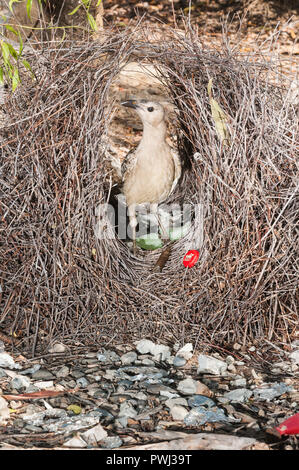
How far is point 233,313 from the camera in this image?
2.84 meters

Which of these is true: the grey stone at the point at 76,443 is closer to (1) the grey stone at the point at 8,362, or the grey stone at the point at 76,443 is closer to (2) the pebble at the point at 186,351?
(1) the grey stone at the point at 8,362

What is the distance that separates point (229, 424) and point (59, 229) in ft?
3.97

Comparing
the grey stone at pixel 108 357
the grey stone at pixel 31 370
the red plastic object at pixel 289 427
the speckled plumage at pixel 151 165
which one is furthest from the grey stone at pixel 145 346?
the speckled plumage at pixel 151 165

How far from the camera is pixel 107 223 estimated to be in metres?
3.05

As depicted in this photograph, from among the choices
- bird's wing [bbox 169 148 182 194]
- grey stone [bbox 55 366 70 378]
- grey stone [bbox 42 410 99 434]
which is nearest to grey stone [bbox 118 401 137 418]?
grey stone [bbox 42 410 99 434]

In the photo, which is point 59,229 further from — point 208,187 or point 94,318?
point 208,187

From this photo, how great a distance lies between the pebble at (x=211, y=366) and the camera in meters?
2.72

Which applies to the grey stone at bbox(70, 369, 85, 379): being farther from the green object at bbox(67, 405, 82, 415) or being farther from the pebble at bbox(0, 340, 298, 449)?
the green object at bbox(67, 405, 82, 415)

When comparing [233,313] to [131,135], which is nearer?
[233,313]

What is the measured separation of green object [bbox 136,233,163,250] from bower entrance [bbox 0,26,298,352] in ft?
2.22

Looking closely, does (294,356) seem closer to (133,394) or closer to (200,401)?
(200,401)

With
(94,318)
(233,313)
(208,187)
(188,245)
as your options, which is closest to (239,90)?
(208,187)

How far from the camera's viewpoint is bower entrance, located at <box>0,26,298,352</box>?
2812 millimetres

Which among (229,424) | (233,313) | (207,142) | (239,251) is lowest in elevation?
(229,424)
